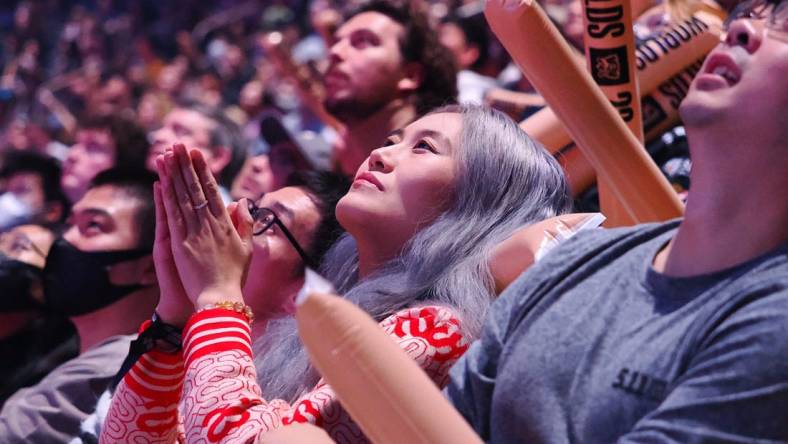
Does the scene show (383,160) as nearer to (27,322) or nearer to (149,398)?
(149,398)

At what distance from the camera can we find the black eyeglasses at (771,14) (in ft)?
3.92

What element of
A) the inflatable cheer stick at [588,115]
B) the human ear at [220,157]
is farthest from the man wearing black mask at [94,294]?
the inflatable cheer stick at [588,115]

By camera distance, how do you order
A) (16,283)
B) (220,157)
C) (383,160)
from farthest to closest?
(220,157)
(16,283)
(383,160)

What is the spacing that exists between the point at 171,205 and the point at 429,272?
39cm

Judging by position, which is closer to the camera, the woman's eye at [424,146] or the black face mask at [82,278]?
the woman's eye at [424,146]

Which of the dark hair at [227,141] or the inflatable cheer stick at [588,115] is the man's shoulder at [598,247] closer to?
the inflatable cheer stick at [588,115]

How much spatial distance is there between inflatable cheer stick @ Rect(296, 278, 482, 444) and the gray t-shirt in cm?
18

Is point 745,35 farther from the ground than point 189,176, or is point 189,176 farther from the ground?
point 189,176

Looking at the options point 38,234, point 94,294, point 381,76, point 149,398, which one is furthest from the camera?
point 381,76

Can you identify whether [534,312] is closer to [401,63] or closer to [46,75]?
[401,63]

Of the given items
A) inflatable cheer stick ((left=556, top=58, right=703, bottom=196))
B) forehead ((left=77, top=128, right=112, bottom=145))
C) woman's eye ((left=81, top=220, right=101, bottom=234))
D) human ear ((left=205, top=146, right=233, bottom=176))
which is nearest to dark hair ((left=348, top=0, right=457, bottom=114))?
human ear ((left=205, top=146, right=233, bottom=176))

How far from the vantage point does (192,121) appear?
386 centimetres

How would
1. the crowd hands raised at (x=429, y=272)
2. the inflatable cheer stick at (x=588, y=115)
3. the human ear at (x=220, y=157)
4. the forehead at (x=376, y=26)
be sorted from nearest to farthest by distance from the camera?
the crowd hands raised at (x=429, y=272) < the inflatable cheer stick at (x=588, y=115) < the forehead at (x=376, y=26) < the human ear at (x=220, y=157)

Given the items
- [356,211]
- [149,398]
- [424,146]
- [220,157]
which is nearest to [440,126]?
[424,146]
